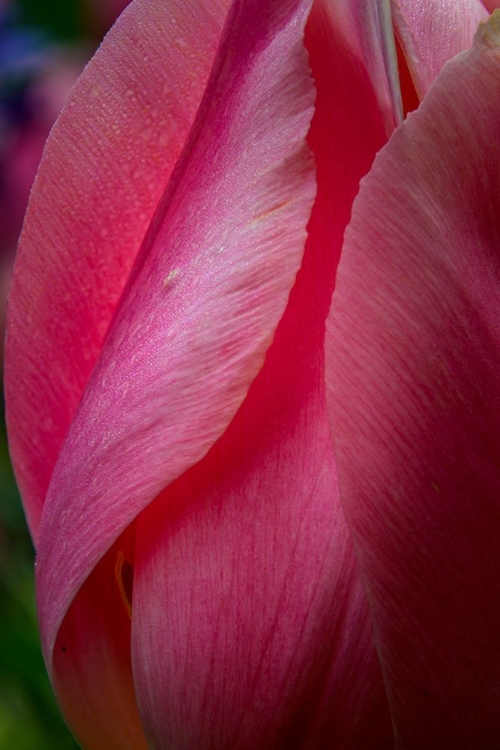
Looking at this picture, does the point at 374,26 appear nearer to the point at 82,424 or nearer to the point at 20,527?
the point at 82,424

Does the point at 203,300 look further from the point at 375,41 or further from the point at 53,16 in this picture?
the point at 53,16

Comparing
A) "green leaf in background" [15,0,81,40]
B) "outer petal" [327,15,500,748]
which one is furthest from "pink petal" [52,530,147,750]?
"green leaf in background" [15,0,81,40]

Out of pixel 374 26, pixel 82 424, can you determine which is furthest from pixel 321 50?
pixel 82 424

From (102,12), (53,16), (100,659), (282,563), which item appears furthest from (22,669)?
(53,16)

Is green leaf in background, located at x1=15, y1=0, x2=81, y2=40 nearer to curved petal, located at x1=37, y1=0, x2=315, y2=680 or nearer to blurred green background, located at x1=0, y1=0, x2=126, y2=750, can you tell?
blurred green background, located at x1=0, y1=0, x2=126, y2=750

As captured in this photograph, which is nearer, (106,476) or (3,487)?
(106,476)

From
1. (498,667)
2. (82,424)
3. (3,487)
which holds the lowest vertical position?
(498,667)
